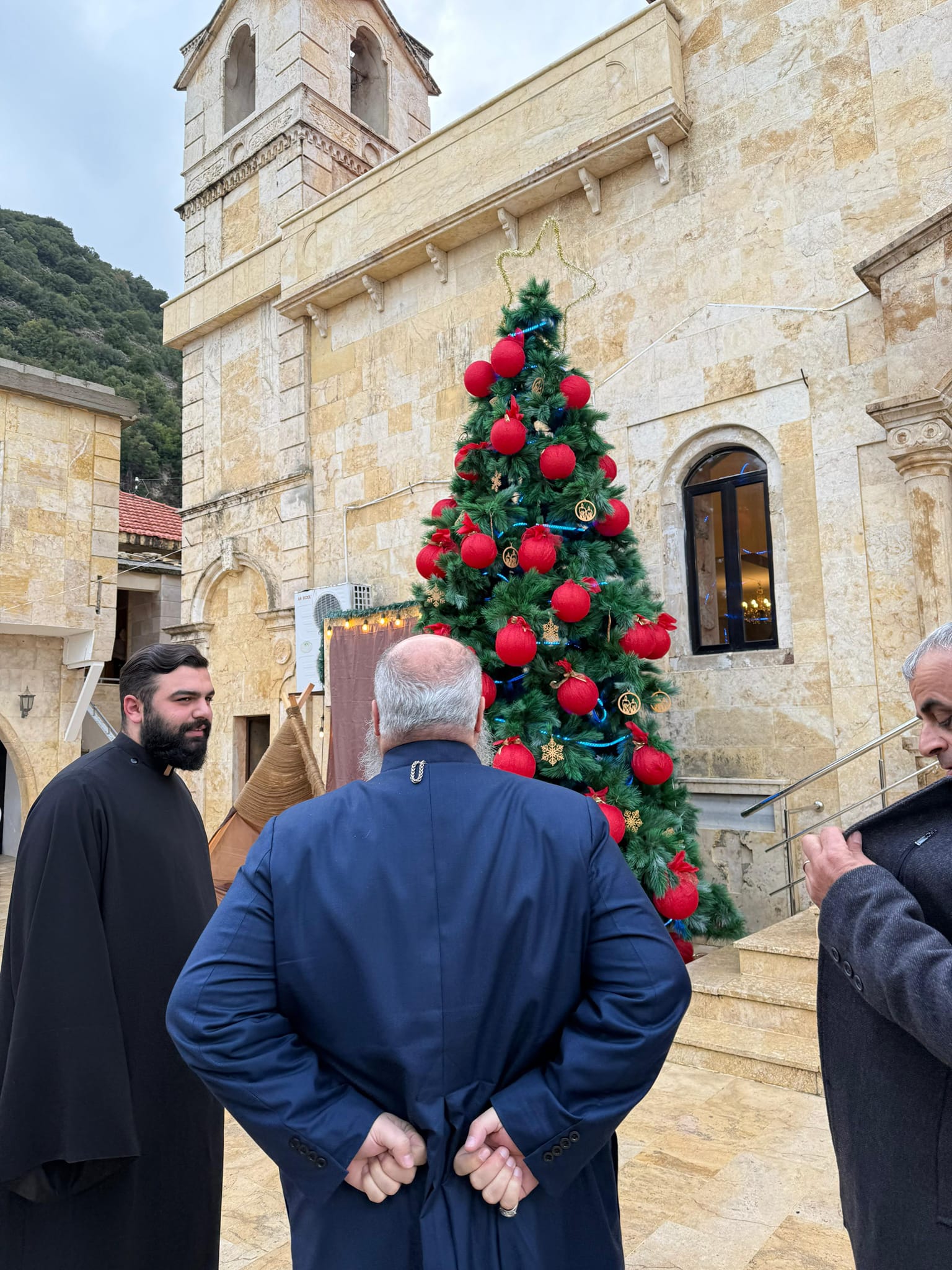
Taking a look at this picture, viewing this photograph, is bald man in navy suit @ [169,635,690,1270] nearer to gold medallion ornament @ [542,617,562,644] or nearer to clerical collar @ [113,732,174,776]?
clerical collar @ [113,732,174,776]

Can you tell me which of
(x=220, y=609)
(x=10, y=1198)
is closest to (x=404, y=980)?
(x=10, y=1198)

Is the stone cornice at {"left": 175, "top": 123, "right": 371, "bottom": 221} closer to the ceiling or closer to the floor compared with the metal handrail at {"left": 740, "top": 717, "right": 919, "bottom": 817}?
closer to the ceiling

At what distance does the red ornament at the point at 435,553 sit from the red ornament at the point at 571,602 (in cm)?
83

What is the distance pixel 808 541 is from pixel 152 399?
88.6 feet

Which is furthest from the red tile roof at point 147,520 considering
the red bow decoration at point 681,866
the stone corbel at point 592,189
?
the red bow decoration at point 681,866

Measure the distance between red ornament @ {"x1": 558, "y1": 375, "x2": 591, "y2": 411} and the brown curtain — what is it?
3890mm

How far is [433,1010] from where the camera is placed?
54.7 inches

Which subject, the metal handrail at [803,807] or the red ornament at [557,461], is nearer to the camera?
the red ornament at [557,461]

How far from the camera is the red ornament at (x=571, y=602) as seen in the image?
473cm

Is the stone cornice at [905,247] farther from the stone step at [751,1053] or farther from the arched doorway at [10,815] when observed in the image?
the arched doorway at [10,815]

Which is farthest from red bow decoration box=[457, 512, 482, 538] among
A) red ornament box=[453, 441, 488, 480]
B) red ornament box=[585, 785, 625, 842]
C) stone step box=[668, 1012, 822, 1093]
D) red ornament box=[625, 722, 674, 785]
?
stone step box=[668, 1012, 822, 1093]

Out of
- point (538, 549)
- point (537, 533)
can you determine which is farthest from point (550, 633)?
point (537, 533)

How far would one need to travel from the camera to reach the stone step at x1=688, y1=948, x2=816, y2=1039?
169 inches

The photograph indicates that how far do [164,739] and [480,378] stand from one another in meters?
3.57
